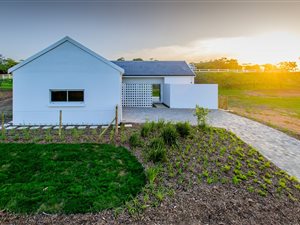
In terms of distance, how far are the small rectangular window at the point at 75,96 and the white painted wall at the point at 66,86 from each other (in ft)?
0.84

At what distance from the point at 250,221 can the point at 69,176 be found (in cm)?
393

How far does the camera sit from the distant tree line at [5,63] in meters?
48.9

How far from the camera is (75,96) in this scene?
1084cm

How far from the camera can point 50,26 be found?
16.6 metres

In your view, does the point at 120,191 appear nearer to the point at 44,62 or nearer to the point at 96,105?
the point at 96,105

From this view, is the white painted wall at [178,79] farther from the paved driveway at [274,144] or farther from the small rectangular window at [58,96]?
the small rectangular window at [58,96]

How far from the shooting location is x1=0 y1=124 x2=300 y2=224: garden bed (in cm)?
358

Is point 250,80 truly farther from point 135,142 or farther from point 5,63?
point 5,63

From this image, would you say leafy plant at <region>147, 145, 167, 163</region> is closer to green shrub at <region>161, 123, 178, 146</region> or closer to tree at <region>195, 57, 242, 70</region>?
green shrub at <region>161, 123, 178, 146</region>

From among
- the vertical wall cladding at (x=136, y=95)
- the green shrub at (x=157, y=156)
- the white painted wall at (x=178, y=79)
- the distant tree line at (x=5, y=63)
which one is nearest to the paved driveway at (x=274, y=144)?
the green shrub at (x=157, y=156)

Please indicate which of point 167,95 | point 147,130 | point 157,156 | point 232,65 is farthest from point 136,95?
point 232,65

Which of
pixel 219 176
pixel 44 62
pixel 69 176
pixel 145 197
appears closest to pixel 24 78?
pixel 44 62

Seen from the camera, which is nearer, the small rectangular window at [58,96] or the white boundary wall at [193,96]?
the small rectangular window at [58,96]

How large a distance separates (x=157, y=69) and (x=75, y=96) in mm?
12612
